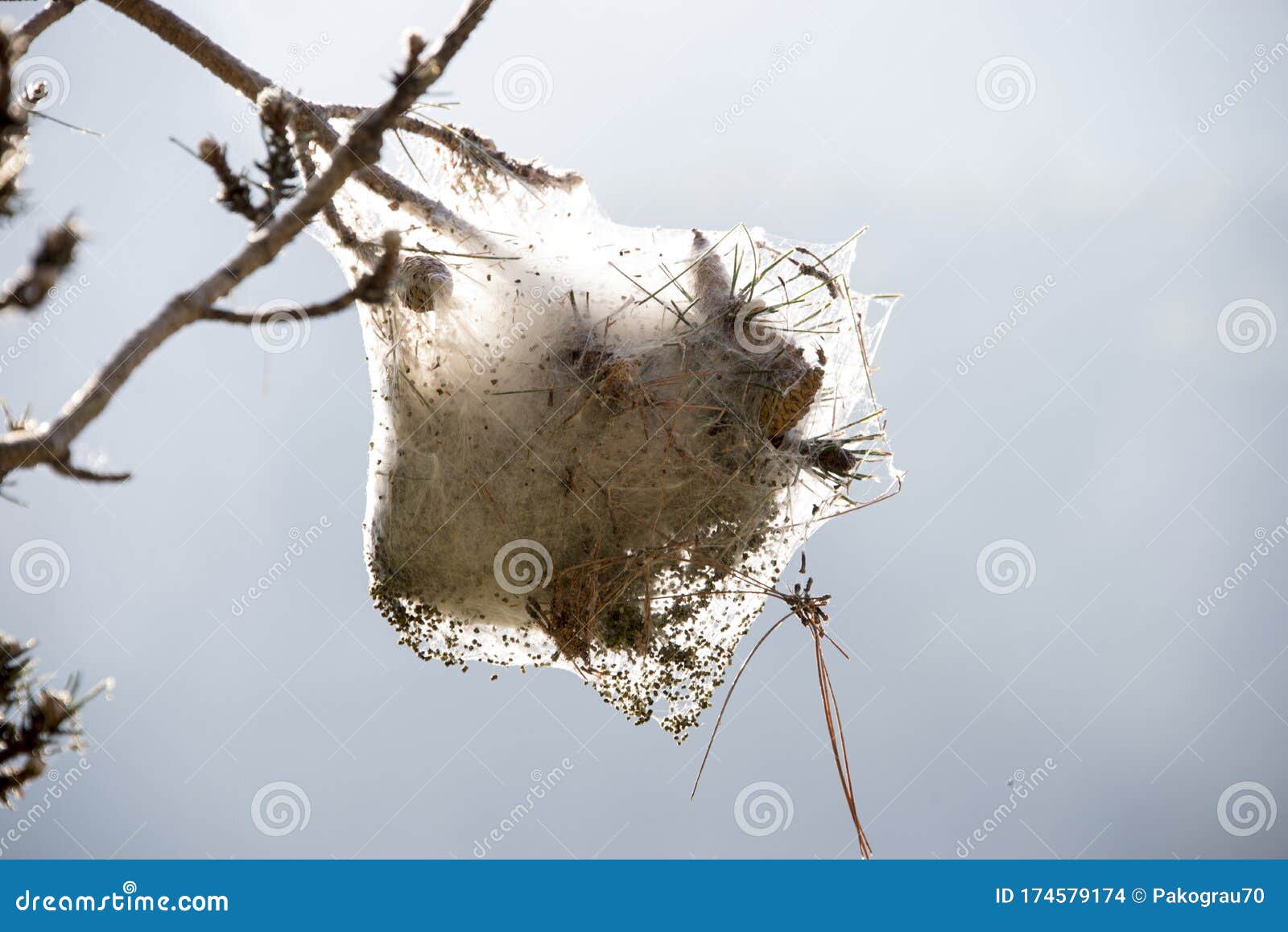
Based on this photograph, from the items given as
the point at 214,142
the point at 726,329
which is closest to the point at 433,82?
the point at 214,142

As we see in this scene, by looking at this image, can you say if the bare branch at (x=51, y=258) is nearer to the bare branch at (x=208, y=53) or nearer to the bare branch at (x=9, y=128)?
the bare branch at (x=9, y=128)

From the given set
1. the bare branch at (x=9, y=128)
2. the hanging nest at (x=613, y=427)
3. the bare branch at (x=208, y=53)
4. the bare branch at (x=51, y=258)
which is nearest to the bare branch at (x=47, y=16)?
the bare branch at (x=208, y=53)

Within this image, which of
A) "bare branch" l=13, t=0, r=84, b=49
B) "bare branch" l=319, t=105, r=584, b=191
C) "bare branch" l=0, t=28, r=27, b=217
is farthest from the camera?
"bare branch" l=319, t=105, r=584, b=191

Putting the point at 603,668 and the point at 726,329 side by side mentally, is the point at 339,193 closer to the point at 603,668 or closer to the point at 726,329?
the point at 726,329

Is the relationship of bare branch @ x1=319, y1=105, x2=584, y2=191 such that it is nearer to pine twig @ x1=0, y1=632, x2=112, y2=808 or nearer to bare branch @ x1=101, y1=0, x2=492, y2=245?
bare branch @ x1=101, y1=0, x2=492, y2=245

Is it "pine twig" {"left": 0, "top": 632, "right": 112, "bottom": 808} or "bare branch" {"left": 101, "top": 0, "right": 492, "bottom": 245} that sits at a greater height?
"bare branch" {"left": 101, "top": 0, "right": 492, "bottom": 245}

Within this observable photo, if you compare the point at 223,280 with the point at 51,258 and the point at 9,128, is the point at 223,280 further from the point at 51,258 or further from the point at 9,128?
the point at 9,128

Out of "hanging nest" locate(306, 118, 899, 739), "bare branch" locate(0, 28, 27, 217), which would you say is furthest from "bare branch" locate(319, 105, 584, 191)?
"bare branch" locate(0, 28, 27, 217)

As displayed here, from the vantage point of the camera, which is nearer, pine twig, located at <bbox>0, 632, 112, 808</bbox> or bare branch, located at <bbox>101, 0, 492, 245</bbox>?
pine twig, located at <bbox>0, 632, 112, 808</bbox>
